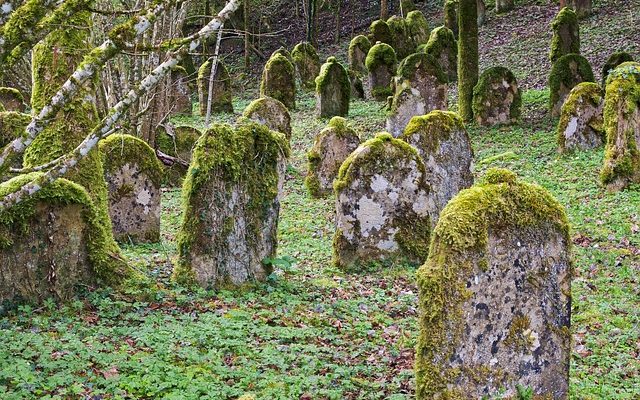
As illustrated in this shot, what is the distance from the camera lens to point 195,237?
8.00 metres

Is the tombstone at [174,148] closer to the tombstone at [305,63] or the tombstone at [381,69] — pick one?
the tombstone at [381,69]

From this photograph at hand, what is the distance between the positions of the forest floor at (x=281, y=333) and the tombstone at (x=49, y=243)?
196 millimetres

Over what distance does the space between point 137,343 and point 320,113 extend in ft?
52.3

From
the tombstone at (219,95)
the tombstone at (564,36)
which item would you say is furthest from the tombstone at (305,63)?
the tombstone at (564,36)

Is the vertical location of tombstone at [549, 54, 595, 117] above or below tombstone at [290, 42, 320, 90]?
below

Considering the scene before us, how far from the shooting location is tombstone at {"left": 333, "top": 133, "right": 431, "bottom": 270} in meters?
9.98

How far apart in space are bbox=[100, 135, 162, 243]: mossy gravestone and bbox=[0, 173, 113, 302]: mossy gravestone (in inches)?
135

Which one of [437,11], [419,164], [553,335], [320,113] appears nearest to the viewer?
[553,335]

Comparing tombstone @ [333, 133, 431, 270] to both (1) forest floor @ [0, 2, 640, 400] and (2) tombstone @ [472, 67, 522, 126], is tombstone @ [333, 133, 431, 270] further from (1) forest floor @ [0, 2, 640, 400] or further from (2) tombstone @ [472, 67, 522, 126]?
(2) tombstone @ [472, 67, 522, 126]

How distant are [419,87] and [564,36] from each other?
738 centimetres

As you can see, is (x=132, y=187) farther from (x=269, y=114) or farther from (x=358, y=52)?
(x=358, y=52)

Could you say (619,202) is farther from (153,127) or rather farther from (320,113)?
(320,113)

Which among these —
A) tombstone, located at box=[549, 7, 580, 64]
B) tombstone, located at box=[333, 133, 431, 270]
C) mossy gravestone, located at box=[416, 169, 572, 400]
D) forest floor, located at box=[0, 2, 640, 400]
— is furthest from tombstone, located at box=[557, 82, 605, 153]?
mossy gravestone, located at box=[416, 169, 572, 400]

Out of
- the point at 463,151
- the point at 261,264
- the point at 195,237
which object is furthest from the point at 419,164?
the point at 195,237
